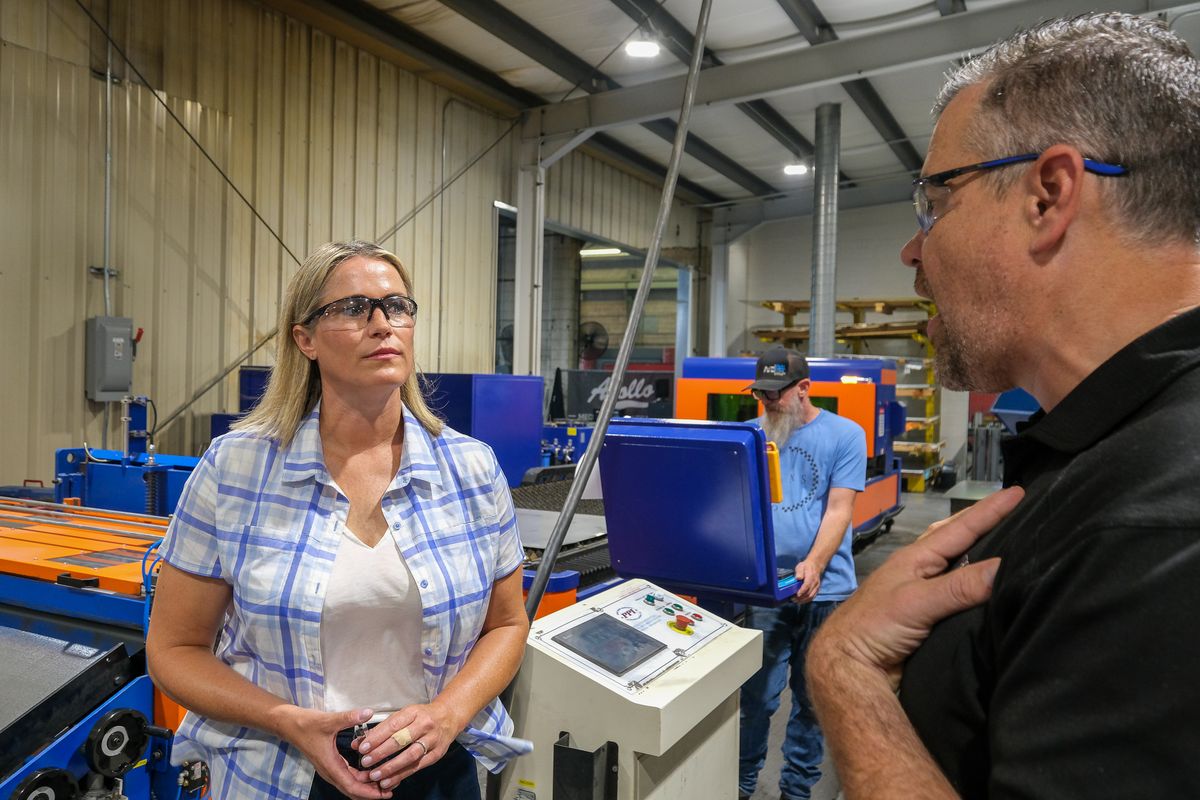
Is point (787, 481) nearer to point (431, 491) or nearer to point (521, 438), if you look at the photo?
point (431, 491)

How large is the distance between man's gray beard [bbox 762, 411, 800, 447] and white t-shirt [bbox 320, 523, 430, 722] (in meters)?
1.61

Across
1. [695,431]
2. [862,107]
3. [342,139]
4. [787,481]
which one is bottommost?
[787,481]

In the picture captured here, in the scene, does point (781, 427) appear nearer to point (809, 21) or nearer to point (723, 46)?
point (809, 21)

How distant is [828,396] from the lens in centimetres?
553

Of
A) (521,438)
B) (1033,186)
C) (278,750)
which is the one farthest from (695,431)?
(521,438)

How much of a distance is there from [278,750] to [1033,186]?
1279mm

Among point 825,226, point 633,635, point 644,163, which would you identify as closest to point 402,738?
point 633,635

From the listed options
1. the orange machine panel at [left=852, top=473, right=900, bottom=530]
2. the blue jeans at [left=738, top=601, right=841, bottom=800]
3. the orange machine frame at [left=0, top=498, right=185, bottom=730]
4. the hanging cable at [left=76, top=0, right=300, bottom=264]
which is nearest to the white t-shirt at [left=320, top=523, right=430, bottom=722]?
the orange machine frame at [left=0, top=498, right=185, bottom=730]

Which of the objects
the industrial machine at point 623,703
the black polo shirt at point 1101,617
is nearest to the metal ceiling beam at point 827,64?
the industrial machine at point 623,703

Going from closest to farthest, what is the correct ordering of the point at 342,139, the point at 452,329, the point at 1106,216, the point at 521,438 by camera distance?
1. the point at 1106,216
2. the point at 521,438
3. the point at 342,139
4. the point at 452,329

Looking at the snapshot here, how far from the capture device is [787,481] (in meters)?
2.56

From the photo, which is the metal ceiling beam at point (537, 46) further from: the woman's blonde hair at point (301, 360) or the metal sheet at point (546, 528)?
the woman's blonde hair at point (301, 360)

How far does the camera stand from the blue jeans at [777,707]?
96.6 inches

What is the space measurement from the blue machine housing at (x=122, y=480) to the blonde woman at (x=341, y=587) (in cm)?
166
